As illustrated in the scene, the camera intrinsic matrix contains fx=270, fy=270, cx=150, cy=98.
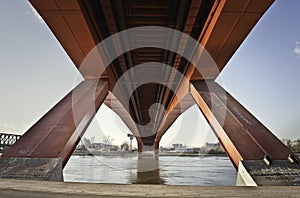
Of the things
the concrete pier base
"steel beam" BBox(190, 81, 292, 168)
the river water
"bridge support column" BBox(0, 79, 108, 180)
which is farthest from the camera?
the river water

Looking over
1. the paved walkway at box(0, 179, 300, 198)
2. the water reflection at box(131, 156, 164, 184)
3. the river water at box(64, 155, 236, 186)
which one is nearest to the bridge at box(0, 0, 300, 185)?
the paved walkway at box(0, 179, 300, 198)

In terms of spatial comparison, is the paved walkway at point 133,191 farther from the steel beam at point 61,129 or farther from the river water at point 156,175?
the river water at point 156,175

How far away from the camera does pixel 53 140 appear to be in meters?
7.81

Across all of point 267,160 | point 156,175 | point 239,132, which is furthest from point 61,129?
point 156,175

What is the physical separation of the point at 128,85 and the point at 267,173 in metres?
11.5

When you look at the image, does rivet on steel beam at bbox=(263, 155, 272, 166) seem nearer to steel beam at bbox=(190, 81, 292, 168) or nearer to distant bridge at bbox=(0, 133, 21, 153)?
steel beam at bbox=(190, 81, 292, 168)

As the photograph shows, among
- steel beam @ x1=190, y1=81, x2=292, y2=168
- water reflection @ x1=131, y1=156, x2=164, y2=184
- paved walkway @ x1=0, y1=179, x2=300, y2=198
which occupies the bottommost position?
water reflection @ x1=131, y1=156, x2=164, y2=184

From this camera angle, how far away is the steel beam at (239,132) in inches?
297

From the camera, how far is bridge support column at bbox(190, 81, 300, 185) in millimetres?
6895

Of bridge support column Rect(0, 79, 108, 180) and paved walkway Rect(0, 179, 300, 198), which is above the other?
bridge support column Rect(0, 79, 108, 180)

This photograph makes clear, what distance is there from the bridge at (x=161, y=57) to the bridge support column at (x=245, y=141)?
0.03 meters

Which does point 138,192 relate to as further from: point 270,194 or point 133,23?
point 133,23

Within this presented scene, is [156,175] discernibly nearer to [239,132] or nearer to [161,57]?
[161,57]

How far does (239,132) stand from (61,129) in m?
5.45
